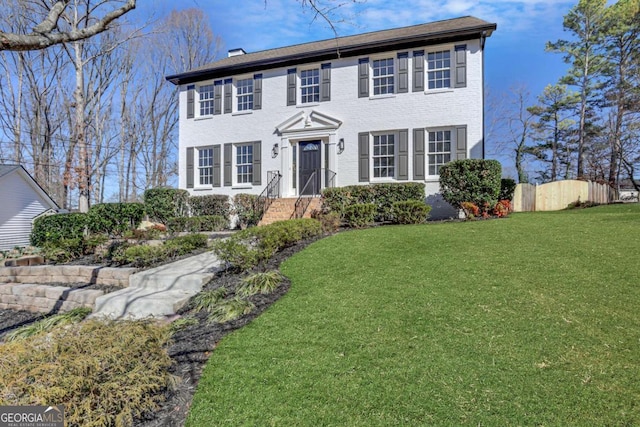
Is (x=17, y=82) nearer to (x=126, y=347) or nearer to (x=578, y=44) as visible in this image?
(x=126, y=347)

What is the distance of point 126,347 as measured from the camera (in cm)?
278

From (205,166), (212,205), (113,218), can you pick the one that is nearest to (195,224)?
(212,205)

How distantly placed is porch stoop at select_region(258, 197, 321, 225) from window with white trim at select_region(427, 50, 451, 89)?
5.95m

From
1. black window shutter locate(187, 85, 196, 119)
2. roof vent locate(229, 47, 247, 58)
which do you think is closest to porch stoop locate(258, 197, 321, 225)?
black window shutter locate(187, 85, 196, 119)

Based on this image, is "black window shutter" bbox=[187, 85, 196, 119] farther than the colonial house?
Yes

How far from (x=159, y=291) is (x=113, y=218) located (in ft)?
25.9

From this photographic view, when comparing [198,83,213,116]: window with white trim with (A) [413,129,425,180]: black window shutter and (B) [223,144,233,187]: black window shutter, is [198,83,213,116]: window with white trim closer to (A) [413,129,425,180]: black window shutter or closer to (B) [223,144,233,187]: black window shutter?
(B) [223,144,233,187]: black window shutter

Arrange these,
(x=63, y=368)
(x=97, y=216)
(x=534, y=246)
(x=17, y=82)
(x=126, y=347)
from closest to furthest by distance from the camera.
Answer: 1. (x=63, y=368)
2. (x=126, y=347)
3. (x=534, y=246)
4. (x=97, y=216)
5. (x=17, y=82)

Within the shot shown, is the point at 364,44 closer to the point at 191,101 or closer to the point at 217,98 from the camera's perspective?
the point at 217,98

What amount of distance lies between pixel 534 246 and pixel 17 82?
3052 cm

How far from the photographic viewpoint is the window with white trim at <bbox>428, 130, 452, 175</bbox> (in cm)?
1185

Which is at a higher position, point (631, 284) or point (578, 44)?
point (578, 44)

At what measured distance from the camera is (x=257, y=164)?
559 inches

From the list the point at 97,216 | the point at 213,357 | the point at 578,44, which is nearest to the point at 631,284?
the point at 213,357
